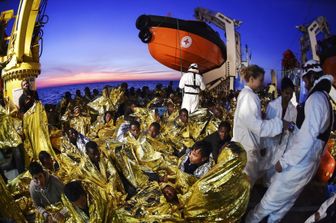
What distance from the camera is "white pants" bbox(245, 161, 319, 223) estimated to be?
2.69 metres

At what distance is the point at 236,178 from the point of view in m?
2.54

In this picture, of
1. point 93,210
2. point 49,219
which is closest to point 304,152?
point 93,210

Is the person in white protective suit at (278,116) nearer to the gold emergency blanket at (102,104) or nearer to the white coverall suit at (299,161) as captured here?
the white coverall suit at (299,161)

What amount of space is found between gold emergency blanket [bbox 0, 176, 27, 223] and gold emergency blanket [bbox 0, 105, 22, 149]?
5.19 ft

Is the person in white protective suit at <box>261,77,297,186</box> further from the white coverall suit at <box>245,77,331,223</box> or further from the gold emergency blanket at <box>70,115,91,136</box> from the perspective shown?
the gold emergency blanket at <box>70,115,91,136</box>

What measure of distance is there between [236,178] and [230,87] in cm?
920

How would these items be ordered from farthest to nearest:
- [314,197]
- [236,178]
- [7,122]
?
[7,122]
[314,197]
[236,178]

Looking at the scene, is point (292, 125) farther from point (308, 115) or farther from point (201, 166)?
point (201, 166)

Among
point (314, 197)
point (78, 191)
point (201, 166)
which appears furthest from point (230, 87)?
point (78, 191)

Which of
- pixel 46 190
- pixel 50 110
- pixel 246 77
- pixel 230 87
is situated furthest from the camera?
pixel 230 87

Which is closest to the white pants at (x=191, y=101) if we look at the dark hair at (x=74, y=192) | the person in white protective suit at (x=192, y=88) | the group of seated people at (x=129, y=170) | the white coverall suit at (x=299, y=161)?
the person in white protective suit at (x=192, y=88)

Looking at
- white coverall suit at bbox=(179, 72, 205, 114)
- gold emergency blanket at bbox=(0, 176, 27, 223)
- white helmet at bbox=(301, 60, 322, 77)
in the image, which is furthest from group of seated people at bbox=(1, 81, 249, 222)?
white helmet at bbox=(301, 60, 322, 77)

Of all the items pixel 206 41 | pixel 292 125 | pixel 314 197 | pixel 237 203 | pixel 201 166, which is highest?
pixel 206 41

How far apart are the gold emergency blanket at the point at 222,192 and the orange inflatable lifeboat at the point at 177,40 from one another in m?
8.21
